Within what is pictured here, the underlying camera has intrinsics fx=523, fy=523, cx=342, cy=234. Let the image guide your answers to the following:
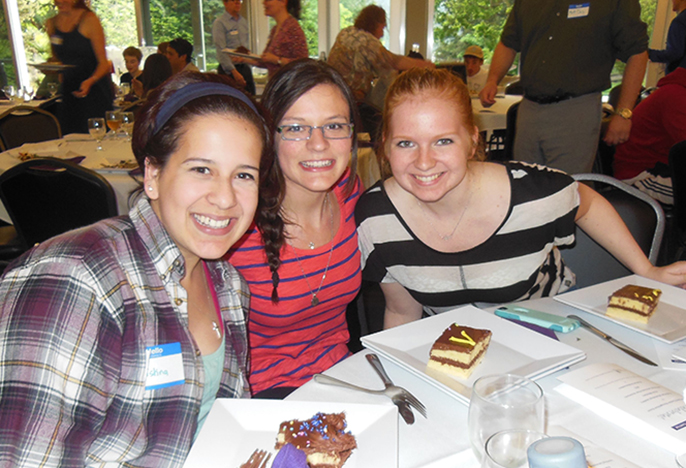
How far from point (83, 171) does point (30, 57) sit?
378 inches

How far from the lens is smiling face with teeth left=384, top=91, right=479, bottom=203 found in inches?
66.9

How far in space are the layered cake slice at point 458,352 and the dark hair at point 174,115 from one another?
66cm

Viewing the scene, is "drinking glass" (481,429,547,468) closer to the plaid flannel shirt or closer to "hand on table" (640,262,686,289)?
the plaid flannel shirt

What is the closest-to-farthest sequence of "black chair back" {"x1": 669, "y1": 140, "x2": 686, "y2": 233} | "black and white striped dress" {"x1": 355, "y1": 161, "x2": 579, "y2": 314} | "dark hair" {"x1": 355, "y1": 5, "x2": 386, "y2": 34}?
"black and white striped dress" {"x1": 355, "y1": 161, "x2": 579, "y2": 314} < "black chair back" {"x1": 669, "y1": 140, "x2": 686, "y2": 233} < "dark hair" {"x1": 355, "y1": 5, "x2": 386, "y2": 34}

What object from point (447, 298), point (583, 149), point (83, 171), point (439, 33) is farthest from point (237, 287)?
point (439, 33)

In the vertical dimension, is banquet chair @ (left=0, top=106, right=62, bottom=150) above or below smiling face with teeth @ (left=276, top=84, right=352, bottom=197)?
below

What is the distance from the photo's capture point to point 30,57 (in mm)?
9977

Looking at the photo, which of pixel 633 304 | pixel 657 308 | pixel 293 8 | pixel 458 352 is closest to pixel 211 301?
pixel 458 352

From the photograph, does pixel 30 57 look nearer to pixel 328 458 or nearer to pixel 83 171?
pixel 83 171

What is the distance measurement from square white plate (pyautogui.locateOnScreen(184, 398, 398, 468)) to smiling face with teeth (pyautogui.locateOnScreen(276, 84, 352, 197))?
2.69ft

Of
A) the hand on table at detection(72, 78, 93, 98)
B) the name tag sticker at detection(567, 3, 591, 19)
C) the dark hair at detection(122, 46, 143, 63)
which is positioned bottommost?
the hand on table at detection(72, 78, 93, 98)

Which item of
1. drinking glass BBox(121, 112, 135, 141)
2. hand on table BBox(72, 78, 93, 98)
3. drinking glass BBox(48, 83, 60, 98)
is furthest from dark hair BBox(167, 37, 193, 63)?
drinking glass BBox(121, 112, 135, 141)

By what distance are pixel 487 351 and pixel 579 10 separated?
3.25 meters

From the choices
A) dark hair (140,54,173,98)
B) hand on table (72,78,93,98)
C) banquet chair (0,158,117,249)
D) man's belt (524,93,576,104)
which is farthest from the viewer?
dark hair (140,54,173,98)
